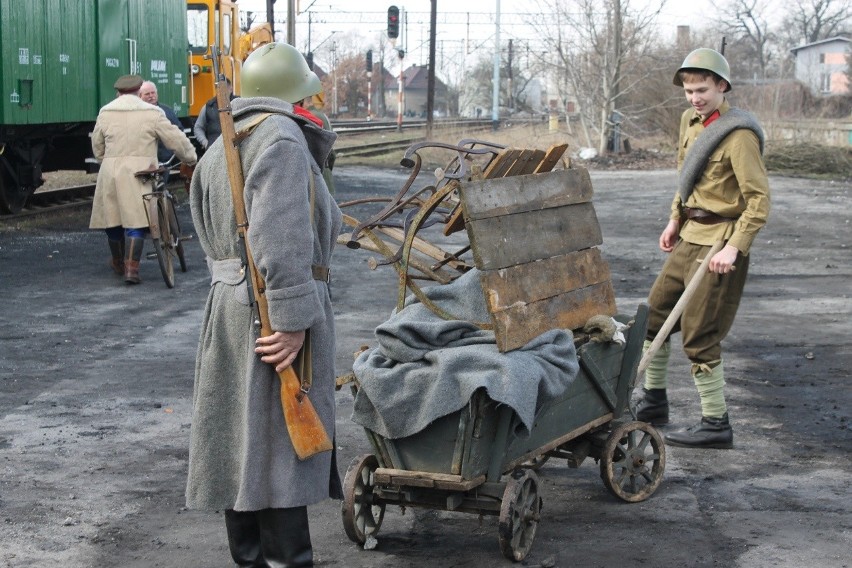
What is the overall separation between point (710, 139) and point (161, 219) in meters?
6.74

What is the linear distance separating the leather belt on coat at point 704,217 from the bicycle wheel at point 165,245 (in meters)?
6.31

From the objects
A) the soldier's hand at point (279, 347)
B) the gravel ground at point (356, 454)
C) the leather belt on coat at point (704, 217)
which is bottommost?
the gravel ground at point (356, 454)

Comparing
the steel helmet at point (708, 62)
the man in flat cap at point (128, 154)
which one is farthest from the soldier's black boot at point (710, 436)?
the man in flat cap at point (128, 154)

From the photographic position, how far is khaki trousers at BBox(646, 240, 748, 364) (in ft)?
21.1

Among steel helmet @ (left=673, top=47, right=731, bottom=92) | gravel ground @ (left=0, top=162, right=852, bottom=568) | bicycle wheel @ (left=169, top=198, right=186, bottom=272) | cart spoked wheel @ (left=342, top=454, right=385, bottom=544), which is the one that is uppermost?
steel helmet @ (left=673, top=47, right=731, bottom=92)

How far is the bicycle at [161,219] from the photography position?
1161 cm

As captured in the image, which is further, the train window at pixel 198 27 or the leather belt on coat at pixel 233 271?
the train window at pixel 198 27

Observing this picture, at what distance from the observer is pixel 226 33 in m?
24.4

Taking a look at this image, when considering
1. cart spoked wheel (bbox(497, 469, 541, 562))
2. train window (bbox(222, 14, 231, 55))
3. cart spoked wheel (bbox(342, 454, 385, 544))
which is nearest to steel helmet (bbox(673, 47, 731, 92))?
cart spoked wheel (bbox(497, 469, 541, 562))

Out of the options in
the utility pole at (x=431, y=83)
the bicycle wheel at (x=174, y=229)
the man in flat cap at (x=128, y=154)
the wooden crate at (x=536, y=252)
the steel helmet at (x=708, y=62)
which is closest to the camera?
the wooden crate at (x=536, y=252)

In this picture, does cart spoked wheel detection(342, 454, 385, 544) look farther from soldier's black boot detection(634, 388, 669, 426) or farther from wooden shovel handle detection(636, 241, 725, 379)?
soldier's black boot detection(634, 388, 669, 426)

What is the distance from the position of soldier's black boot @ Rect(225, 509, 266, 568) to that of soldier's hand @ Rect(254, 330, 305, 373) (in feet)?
2.08

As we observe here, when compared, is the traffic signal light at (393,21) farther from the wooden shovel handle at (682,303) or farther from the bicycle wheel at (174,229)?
the wooden shovel handle at (682,303)

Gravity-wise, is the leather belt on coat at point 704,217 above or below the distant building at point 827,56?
below
